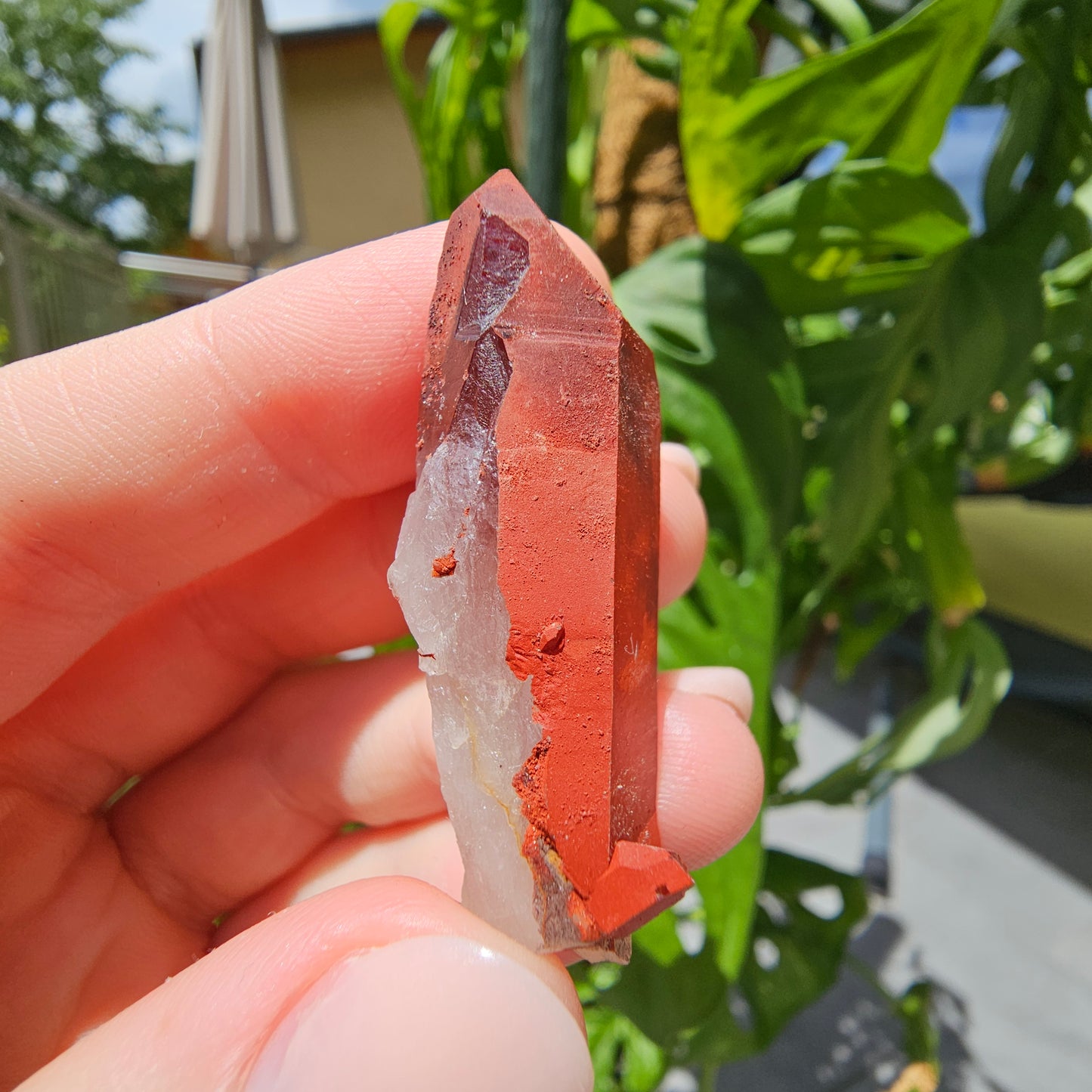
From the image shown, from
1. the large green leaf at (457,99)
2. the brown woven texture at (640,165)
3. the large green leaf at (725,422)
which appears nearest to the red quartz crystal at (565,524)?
the large green leaf at (725,422)

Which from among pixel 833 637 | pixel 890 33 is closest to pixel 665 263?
pixel 890 33

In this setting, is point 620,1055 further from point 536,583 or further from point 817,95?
point 817,95

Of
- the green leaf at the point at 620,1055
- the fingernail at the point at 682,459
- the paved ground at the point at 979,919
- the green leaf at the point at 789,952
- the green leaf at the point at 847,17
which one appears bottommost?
the paved ground at the point at 979,919

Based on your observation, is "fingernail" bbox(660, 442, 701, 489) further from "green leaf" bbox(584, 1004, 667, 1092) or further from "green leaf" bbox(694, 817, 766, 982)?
"green leaf" bbox(584, 1004, 667, 1092)

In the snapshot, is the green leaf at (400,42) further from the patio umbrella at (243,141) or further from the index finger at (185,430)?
the patio umbrella at (243,141)

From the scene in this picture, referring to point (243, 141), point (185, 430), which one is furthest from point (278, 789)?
point (243, 141)

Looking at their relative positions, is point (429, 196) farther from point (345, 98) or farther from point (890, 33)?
point (345, 98)
